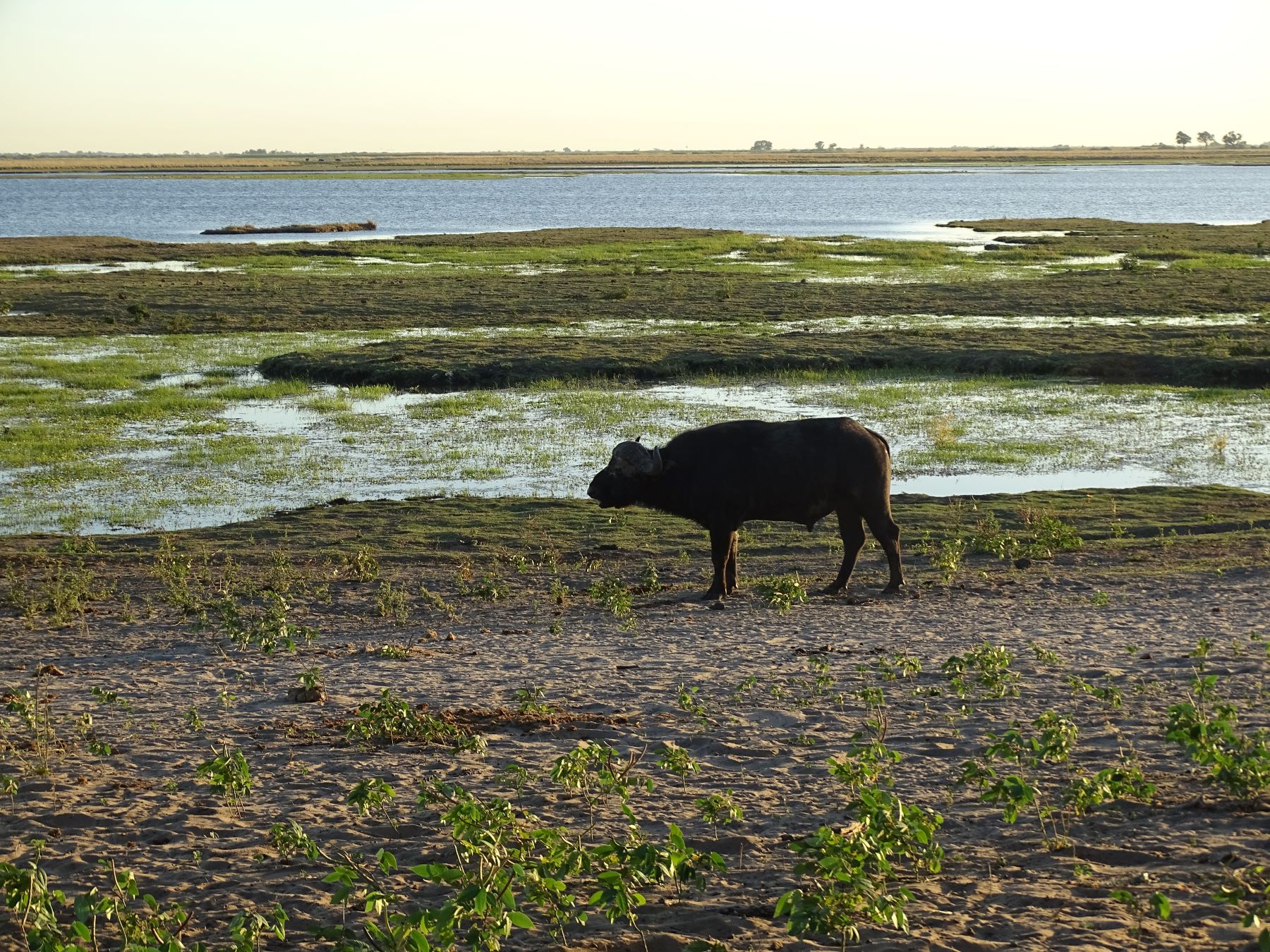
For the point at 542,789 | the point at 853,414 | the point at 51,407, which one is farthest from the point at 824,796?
the point at 51,407

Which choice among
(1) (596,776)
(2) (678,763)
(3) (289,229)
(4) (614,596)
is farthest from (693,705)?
(3) (289,229)

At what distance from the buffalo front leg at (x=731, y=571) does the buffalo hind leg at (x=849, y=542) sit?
77cm

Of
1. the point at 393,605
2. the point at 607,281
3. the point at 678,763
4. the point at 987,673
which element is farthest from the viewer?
the point at 607,281

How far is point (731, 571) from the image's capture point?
38.6 ft

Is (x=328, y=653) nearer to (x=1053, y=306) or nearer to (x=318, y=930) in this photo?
(x=318, y=930)

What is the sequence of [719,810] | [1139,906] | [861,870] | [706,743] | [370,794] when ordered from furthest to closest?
[706,743] → [719,810] → [370,794] → [1139,906] → [861,870]

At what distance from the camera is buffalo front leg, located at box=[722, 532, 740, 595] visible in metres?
11.6

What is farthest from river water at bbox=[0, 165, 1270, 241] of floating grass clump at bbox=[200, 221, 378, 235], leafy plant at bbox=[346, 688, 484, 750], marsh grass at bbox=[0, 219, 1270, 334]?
leafy plant at bbox=[346, 688, 484, 750]

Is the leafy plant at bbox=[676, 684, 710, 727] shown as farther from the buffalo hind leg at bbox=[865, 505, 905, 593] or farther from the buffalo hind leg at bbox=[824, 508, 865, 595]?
the buffalo hind leg at bbox=[865, 505, 905, 593]

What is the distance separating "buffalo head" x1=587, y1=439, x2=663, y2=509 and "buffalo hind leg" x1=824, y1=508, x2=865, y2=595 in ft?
5.29

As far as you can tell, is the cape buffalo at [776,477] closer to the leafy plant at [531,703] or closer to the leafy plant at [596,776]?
the leafy plant at [531,703]

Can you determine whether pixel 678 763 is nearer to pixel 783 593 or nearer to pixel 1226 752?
pixel 1226 752

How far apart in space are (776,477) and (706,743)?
174 inches

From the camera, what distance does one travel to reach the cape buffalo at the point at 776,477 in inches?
453
